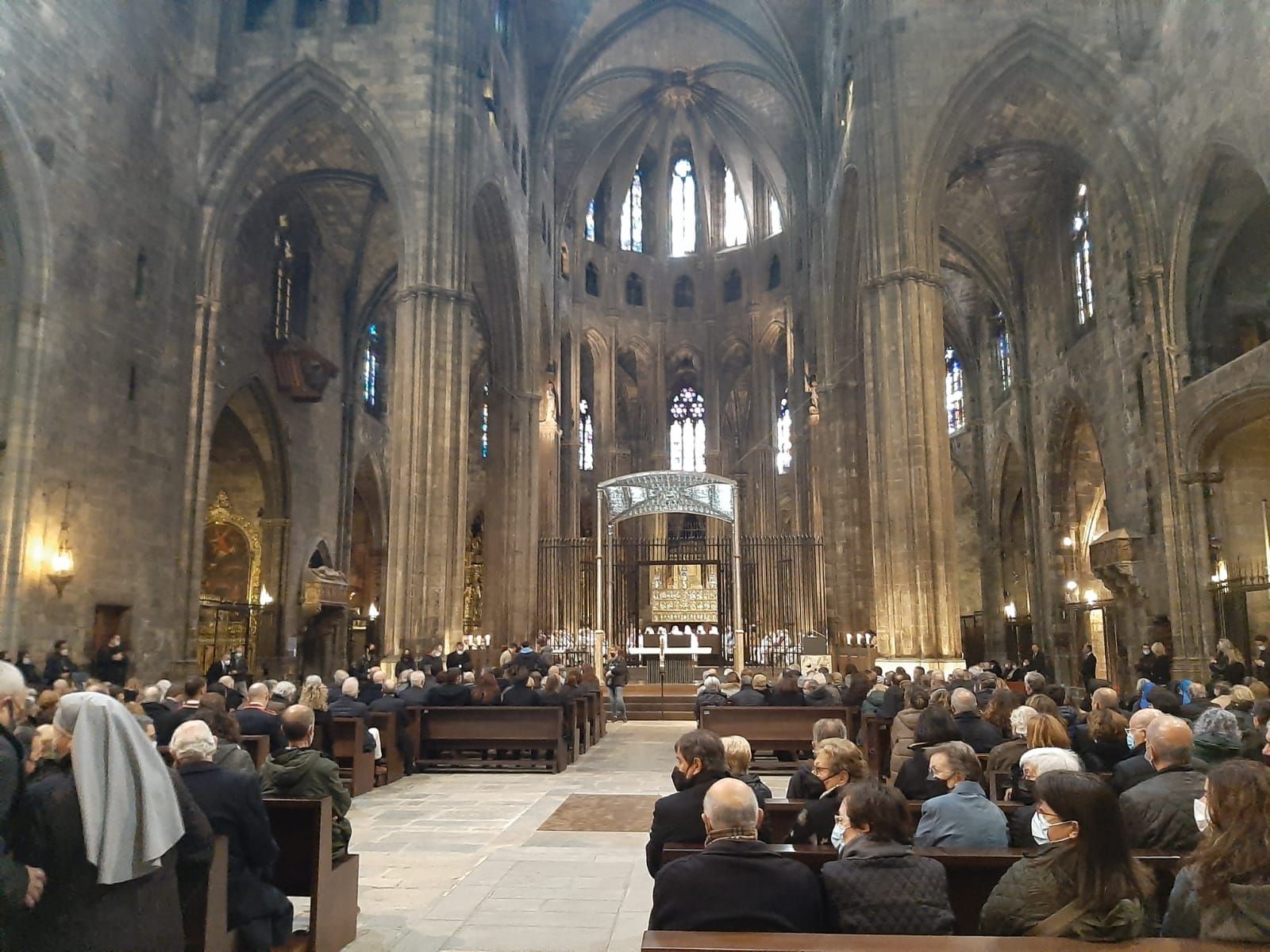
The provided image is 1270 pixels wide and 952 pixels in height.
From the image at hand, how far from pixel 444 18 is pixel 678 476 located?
1121cm

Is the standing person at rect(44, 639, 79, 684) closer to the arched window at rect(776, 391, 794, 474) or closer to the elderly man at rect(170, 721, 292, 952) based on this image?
the elderly man at rect(170, 721, 292, 952)

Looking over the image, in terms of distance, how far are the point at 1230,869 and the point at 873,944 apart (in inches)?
39.0

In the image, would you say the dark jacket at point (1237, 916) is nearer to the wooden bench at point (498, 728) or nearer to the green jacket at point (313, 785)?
the green jacket at point (313, 785)

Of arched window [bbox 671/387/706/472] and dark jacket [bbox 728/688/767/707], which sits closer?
dark jacket [bbox 728/688/767/707]

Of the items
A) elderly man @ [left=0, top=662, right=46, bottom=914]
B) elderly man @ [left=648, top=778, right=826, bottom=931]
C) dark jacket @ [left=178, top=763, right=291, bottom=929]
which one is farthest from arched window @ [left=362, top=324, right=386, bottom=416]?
elderly man @ [left=648, top=778, right=826, bottom=931]

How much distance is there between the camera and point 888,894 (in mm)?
2969

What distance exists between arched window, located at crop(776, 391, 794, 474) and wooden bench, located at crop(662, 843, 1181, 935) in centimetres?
3432

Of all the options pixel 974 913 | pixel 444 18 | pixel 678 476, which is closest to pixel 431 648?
pixel 678 476

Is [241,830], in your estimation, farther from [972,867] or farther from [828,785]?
[972,867]

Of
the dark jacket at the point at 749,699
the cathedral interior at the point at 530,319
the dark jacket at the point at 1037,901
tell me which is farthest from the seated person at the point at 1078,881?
the cathedral interior at the point at 530,319

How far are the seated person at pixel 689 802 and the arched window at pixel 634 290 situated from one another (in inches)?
1396

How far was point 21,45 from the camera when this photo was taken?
1516 cm

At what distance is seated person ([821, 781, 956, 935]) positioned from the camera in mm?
2928

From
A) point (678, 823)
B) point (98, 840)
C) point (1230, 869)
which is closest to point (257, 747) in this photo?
point (678, 823)
